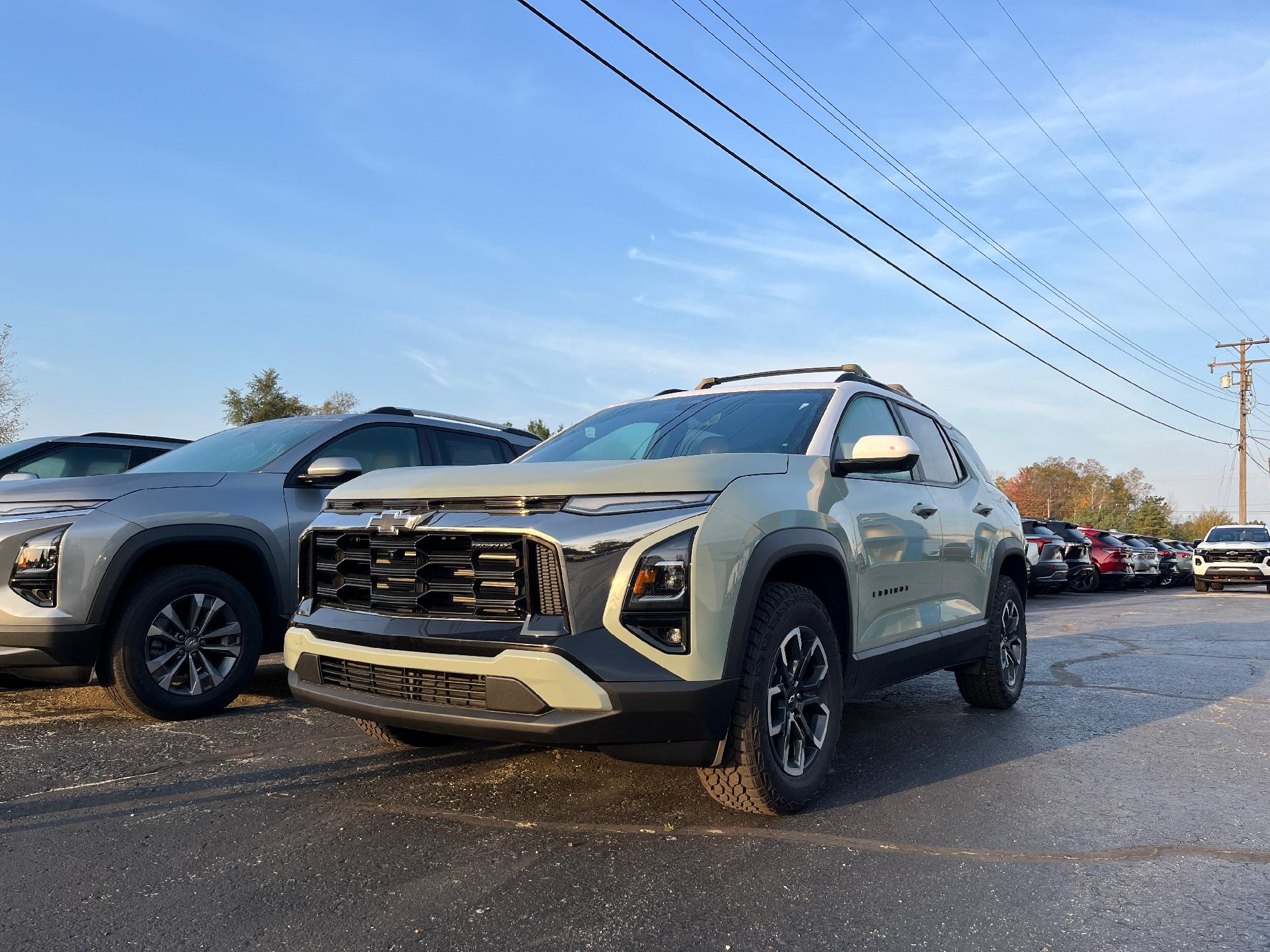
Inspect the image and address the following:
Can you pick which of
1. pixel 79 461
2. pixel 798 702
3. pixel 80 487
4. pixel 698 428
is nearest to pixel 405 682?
pixel 798 702

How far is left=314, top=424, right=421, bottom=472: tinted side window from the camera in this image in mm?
6488

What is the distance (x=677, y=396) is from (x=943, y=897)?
3015mm

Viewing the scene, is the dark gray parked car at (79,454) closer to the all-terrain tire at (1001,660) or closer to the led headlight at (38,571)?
the led headlight at (38,571)

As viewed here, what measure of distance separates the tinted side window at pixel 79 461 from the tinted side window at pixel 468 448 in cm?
298

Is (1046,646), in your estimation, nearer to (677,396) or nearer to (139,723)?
(677,396)

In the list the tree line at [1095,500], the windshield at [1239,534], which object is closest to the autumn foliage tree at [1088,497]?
the tree line at [1095,500]

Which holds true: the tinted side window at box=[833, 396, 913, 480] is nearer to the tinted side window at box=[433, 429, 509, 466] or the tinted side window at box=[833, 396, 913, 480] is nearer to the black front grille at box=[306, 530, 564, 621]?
the black front grille at box=[306, 530, 564, 621]

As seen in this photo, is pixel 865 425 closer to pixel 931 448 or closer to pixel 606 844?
pixel 931 448

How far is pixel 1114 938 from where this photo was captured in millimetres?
2711

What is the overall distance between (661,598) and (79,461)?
699 cm

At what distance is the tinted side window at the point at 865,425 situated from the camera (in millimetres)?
4598

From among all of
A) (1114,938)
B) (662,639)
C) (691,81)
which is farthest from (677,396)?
(691,81)

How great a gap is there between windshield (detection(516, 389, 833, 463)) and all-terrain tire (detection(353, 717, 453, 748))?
135cm

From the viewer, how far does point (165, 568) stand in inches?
213
